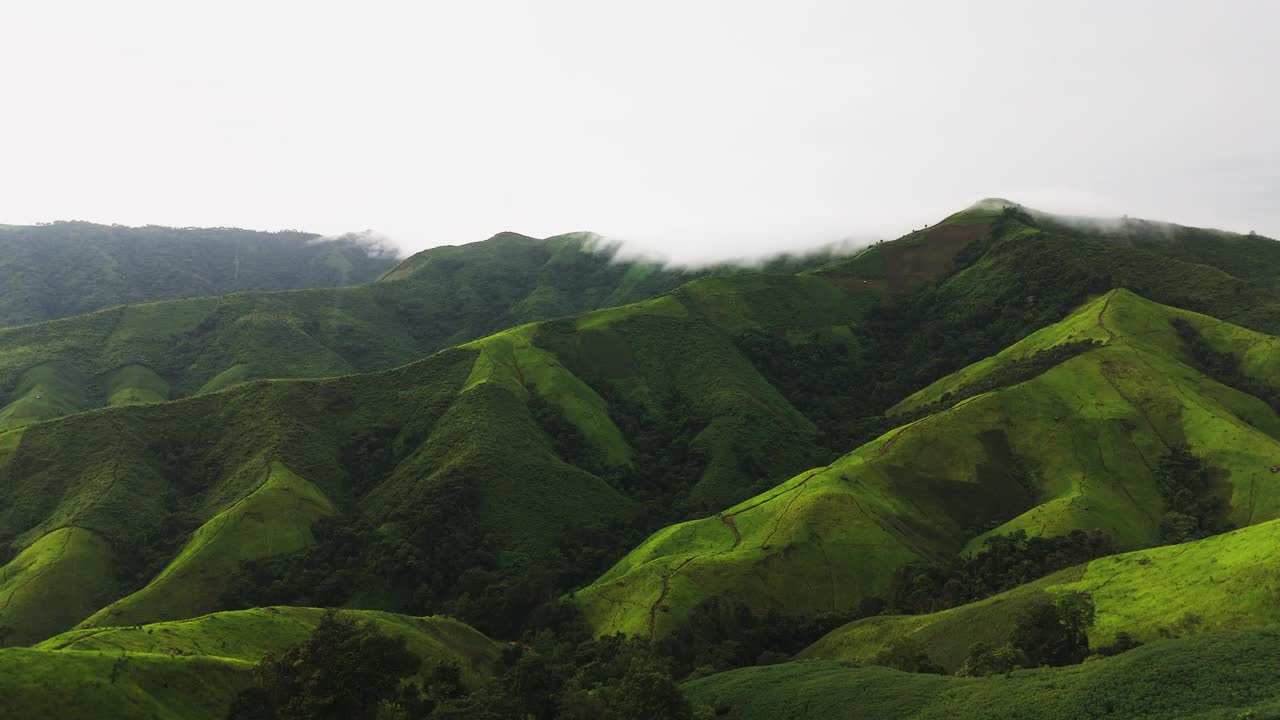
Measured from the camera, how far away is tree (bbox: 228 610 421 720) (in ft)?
180

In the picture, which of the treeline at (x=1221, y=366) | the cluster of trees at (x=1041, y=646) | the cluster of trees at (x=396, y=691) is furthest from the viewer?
the treeline at (x=1221, y=366)

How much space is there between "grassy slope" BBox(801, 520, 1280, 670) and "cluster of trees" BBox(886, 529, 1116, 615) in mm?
9159

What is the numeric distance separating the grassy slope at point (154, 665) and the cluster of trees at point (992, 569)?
6202cm

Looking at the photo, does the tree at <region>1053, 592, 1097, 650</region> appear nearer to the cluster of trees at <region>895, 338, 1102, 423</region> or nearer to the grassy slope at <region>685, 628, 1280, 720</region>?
the grassy slope at <region>685, 628, 1280, 720</region>

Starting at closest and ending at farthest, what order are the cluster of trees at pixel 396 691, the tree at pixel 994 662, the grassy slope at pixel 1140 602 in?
the cluster of trees at pixel 396 691
the tree at pixel 994 662
the grassy slope at pixel 1140 602

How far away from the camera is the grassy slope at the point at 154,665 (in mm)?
51438

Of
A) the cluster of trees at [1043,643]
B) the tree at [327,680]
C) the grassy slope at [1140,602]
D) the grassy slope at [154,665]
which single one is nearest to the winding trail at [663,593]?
the grassy slope at [1140,602]

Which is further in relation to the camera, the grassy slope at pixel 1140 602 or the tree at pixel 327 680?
the grassy slope at pixel 1140 602

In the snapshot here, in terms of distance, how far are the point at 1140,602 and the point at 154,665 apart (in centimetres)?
9298

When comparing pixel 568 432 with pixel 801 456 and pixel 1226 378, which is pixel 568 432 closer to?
pixel 801 456

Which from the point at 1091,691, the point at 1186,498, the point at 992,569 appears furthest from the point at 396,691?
the point at 1186,498

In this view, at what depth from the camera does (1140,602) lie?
7331 cm

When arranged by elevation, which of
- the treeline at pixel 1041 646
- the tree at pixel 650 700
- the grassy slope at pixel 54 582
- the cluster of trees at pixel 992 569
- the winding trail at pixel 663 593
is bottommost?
the cluster of trees at pixel 992 569

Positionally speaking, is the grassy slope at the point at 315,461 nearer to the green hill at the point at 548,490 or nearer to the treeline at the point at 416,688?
the green hill at the point at 548,490
